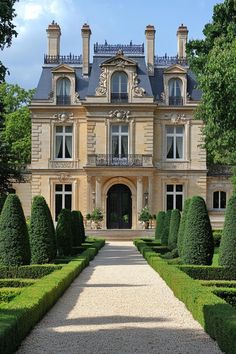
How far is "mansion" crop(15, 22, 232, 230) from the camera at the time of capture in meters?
41.5

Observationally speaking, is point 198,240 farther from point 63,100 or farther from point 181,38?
point 181,38

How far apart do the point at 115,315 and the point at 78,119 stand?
32024mm

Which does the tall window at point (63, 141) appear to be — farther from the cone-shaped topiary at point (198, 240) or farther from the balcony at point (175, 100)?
the cone-shaped topiary at point (198, 240)

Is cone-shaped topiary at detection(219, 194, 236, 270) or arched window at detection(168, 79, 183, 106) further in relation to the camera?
arched window at detection(168, 79, 183, 106)

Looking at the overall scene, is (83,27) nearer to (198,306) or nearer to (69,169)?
(69,169)

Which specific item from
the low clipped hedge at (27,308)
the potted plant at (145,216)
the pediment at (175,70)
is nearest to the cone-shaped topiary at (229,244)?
the low clipped hedge at (27,308)

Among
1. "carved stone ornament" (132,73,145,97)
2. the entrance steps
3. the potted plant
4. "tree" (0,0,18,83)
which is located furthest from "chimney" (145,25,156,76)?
"tree" (0,0,18,83)

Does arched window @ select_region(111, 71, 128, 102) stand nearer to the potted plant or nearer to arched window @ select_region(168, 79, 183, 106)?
arched window @ select_region(168, 79, 183, 106)

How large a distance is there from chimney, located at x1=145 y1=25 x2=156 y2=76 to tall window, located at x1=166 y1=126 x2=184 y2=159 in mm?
4140

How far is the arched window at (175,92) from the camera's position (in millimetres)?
42469

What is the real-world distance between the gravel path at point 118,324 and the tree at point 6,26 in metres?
6.48

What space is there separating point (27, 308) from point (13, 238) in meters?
7.17

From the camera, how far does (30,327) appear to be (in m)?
9.61

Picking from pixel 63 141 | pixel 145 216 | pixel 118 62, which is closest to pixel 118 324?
pixel 145 216
